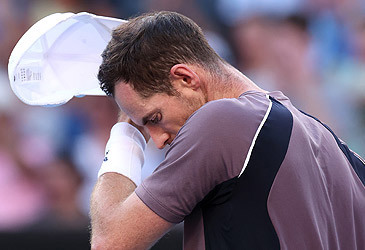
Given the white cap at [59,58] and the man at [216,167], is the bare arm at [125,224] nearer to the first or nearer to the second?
the man at [216,167]

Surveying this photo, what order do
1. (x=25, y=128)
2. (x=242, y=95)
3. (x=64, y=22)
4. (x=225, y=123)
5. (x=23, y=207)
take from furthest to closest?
1. (x=25, y=128)
2. (x=23, y=207)
3. (x=64, y=22)
4. (x=242, y=95)
5. (x=225, y=123)

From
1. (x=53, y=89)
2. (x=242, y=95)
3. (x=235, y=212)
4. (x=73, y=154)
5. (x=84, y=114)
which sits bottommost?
(x=73, y=154)

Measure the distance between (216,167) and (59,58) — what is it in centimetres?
89

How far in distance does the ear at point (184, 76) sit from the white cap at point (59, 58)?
0.44 m

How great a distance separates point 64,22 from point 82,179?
7.62ft

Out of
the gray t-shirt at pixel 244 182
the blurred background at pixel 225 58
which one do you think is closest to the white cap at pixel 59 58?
the gray t-shirt at pixel 244 182

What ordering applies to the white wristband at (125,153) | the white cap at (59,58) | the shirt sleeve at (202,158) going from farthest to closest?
the white cap at (59,58) → the white wristband at (125,153) → the shirt sleeve at (202,158)

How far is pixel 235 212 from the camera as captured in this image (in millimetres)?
1589

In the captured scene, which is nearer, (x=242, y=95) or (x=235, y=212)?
(x=235, y=212)

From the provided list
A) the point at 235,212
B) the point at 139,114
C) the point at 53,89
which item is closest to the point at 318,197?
the point at 235,212

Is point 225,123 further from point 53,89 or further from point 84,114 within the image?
point 84,114

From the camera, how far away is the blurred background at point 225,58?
4188 mm

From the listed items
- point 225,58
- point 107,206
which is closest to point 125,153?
point 107,206

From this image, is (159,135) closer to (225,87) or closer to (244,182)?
(225,87)
